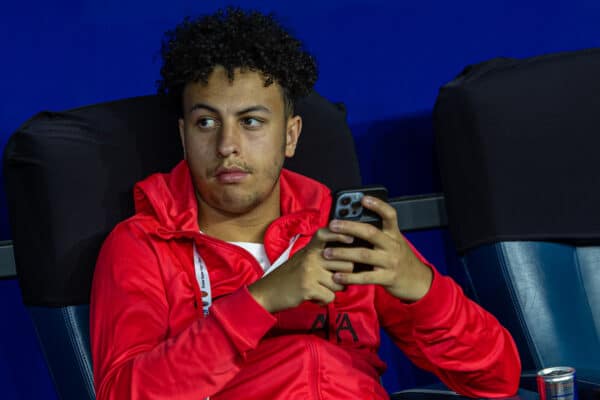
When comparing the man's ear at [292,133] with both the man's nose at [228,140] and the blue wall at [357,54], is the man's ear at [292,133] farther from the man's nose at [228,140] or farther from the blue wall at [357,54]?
the blue wall at [357,54]

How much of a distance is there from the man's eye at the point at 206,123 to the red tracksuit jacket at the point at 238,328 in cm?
11

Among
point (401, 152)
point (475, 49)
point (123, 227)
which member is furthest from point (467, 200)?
point (123, 227)

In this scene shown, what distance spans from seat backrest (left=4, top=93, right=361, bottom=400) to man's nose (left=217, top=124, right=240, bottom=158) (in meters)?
0.24

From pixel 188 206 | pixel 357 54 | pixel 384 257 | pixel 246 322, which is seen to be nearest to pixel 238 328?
pixel 246 322

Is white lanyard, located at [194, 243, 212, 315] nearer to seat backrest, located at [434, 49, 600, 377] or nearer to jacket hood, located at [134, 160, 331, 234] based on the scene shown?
jacket hood, located at [134, 160, 331, 234]

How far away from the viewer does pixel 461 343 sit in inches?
56.9

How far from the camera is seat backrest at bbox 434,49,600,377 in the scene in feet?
5.79

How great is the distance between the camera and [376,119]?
2.14m

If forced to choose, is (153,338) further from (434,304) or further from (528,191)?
(528,191)

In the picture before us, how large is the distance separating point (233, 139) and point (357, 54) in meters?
0.73

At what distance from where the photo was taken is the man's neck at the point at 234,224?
1.58 metres

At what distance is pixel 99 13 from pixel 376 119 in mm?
651

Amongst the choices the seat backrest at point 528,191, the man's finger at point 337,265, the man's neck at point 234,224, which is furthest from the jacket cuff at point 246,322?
the seat backrest at point 528,191

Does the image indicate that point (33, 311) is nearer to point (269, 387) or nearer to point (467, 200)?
point (269, 387)
